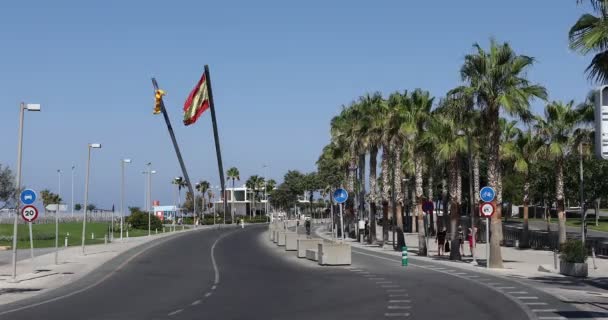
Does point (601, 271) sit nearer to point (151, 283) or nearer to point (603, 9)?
point (603, 9)

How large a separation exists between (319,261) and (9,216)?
7690 centimetres

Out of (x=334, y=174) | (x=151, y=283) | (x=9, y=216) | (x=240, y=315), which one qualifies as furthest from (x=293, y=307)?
(x=9, y=216)

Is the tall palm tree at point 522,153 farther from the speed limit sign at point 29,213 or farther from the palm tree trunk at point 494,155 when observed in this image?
the speed limit sign at point 29,213

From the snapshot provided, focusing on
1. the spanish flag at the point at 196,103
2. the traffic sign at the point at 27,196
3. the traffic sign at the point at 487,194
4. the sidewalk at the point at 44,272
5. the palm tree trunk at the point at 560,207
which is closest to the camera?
the sidewalk at the point at 44,272

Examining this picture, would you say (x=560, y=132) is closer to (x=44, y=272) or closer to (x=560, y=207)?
(x=560, y=207)

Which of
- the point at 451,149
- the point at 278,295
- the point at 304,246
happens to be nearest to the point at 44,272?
the point at 304,246

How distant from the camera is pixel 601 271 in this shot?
3372 cm

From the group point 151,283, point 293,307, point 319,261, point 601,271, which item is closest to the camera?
point 293,307

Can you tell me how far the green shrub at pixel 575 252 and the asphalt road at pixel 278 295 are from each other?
156 inches

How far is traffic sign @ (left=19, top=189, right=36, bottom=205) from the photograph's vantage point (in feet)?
98.9

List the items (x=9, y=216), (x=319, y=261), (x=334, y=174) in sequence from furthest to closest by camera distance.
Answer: (x=9, y=216)
(x=334, y=174)
(x=319, y=261)

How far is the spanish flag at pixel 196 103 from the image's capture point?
12466 centimetres

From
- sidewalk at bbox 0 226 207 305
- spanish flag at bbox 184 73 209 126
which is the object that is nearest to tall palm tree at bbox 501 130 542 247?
sidewalk at bbox 0 226 207 305

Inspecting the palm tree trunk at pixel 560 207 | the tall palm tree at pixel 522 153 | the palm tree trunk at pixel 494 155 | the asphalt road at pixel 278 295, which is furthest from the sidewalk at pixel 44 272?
the tall palm tree at pixel 522 153
